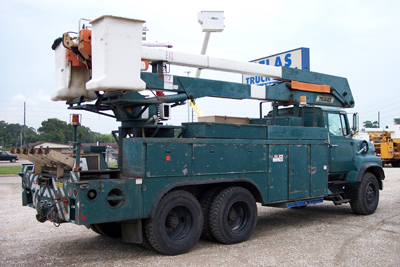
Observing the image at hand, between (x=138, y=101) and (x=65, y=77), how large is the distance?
1399 millimetres

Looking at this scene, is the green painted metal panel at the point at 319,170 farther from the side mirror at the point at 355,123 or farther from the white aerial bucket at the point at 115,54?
the white aerial bucket at the point at 115,54

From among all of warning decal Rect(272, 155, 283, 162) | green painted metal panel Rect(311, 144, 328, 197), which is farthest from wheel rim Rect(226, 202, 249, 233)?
green painted metal panel Rect(311, 144, 328, 197)

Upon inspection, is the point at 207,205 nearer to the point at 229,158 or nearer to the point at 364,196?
the point at 229,158

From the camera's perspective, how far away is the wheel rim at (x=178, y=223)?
629 cm

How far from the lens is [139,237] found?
5.93 meters

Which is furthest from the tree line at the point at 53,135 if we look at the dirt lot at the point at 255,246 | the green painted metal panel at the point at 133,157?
the green painted metal panel at the point at 133,157

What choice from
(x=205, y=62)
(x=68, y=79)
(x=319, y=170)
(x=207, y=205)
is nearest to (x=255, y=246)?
(x=207, y=205)

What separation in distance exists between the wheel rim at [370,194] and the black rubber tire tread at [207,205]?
4.85m

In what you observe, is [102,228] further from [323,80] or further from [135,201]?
[323,80]

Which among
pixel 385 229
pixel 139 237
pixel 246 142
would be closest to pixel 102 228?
pixel 139 237

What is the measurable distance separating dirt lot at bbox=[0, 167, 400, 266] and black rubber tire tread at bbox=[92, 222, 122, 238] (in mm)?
145

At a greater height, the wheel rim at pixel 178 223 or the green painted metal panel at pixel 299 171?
the green painted metal panel at pixel 299 171

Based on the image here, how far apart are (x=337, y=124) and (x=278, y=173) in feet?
9.15

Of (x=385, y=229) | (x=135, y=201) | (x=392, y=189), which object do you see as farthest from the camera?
(x=392, y=189)
